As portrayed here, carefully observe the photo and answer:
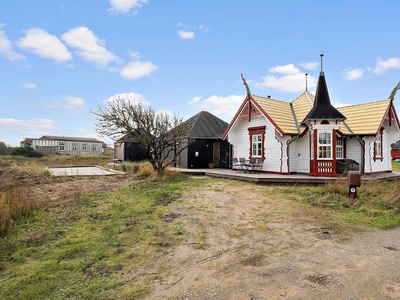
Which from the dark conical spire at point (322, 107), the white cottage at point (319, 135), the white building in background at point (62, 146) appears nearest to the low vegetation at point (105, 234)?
the white cottage at point (319, 135)

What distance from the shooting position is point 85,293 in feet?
11.1

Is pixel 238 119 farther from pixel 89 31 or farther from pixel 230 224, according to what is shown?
pixel 230 224

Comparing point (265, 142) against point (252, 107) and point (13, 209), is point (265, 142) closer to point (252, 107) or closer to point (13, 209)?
point (252, 107)

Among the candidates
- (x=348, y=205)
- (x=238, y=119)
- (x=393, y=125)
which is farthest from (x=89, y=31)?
(x=393, y=125)

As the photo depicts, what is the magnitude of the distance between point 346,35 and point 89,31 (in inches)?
463

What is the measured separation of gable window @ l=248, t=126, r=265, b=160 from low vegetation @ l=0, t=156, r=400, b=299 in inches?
182

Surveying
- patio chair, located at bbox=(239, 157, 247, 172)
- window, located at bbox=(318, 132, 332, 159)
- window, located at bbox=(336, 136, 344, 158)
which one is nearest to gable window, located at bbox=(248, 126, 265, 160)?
patio chair, located at bbox=(239, 157, 247, 172)

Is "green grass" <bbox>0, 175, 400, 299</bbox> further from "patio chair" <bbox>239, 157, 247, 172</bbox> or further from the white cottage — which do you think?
"patio chair" <bbox>239, 157, 247, 172</bbox>

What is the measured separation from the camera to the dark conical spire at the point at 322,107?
12617mm

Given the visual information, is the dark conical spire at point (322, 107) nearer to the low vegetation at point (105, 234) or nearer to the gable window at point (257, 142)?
the gable window at point (257, 142)

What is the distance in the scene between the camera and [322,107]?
13086 millimetres

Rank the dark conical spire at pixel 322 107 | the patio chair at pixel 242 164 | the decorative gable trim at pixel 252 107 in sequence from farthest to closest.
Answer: the patio chair at pixel 242 164
the decorative gable trim at pixel 252 107
the dark conical spire at pixel 322 107

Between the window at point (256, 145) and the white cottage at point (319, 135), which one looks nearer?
the white cottage at point (319, 135)

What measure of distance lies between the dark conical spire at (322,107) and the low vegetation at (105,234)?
3.78 metres
